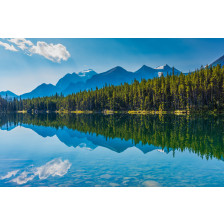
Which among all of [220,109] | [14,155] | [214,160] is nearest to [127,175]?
[214,160]

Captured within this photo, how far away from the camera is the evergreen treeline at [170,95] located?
69.4 metres

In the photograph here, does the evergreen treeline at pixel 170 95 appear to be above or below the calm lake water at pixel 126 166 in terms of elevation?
above

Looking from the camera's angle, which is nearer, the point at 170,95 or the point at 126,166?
the point at 126,166

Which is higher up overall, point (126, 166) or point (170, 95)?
point (170, 95)

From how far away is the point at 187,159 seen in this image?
1434 cm

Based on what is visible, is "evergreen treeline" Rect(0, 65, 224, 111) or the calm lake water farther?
"evergreen treeline" Rect(0, 65, 224, 111)

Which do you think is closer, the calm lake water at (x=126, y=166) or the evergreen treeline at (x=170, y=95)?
the calm lake water at (x=126, y=166)

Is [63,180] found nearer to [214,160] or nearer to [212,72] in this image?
[214,160]

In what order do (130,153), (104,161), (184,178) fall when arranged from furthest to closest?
(130,153), (104,161), (184,178)

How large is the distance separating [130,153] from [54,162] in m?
6.66

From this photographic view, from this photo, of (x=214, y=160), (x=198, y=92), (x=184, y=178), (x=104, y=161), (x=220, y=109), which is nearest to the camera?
(x=184, y=178)

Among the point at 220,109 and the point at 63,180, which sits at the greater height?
the point at 220,109

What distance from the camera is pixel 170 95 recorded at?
273 feet

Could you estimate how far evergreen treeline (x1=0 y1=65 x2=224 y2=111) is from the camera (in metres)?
69.4
